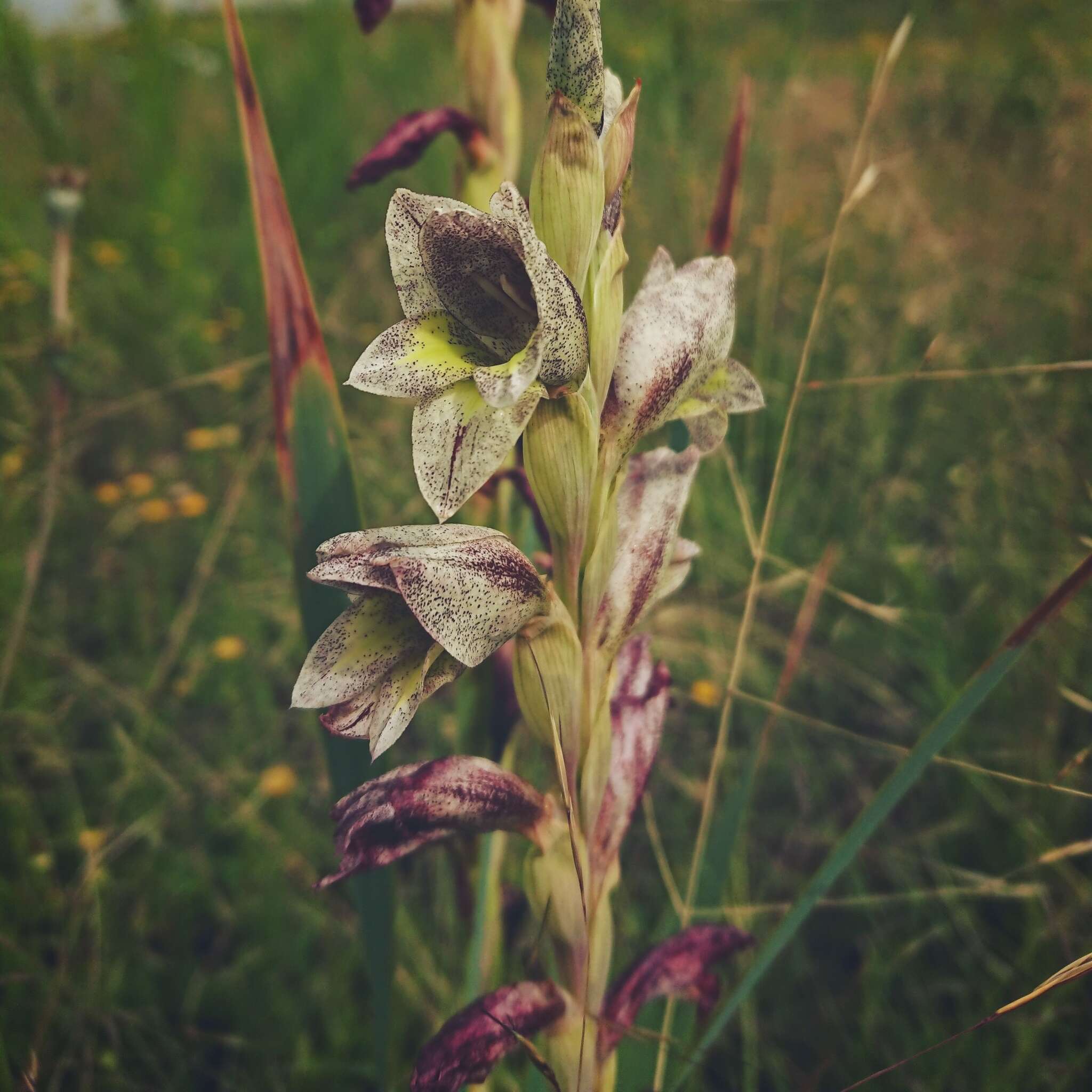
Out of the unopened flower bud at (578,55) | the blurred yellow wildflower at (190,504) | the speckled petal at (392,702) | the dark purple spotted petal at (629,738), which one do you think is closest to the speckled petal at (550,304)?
the unopened flower bud at (578,55)

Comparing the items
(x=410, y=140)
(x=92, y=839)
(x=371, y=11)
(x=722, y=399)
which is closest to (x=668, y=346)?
(x=722, y=399)

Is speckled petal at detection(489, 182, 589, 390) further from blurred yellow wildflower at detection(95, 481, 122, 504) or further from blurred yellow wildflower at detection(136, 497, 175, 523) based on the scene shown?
blurred yellow wildflower at detection(95, 481, 122, 504)

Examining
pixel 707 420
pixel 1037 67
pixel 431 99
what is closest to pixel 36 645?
pixel 707 420

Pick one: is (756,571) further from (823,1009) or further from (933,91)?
(933,91)

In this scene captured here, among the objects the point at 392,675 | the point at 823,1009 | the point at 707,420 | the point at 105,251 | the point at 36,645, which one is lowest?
the point at 823,1009

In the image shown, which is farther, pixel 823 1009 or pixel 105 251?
pixel 105 251

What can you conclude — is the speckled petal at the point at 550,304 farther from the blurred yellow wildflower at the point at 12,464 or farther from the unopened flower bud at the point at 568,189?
the blurred yellow wildflower at the point at 12,464

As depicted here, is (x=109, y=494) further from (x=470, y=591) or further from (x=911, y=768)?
(x=911, y=768)
